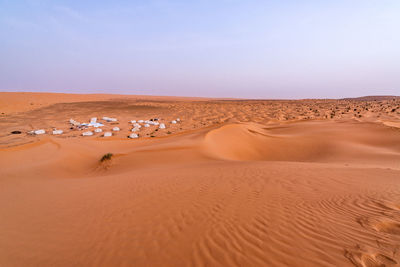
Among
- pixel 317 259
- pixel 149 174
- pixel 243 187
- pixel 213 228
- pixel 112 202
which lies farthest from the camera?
pixel 149 174

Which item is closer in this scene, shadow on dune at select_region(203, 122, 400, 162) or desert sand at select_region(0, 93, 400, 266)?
desert sand at select_region(0, 93, 400, 266)

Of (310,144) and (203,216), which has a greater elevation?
(203,216)

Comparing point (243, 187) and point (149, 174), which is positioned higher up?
point (243, 187)

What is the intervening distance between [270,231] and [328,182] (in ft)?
8.66

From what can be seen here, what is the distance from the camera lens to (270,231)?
114 inches

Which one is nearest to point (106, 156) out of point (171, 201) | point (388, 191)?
point (171, 201)

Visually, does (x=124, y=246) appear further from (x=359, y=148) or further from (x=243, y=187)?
(x=359, y=148)

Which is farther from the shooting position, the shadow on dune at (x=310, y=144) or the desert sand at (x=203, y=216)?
the shadow on dune at (x=310, y=144)

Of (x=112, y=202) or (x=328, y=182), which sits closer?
(x=112, y=202)

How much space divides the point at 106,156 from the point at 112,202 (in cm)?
451

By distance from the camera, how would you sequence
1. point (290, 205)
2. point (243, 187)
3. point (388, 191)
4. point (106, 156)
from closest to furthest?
1. point (290, 205)
2. point (388, 191)
3. point (243, 187)
4. point (106, 156)

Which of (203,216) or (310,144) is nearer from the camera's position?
(203,216)

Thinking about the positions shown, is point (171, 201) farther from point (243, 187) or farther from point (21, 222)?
point (21, 222)

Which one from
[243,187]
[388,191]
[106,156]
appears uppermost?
[388,191]
